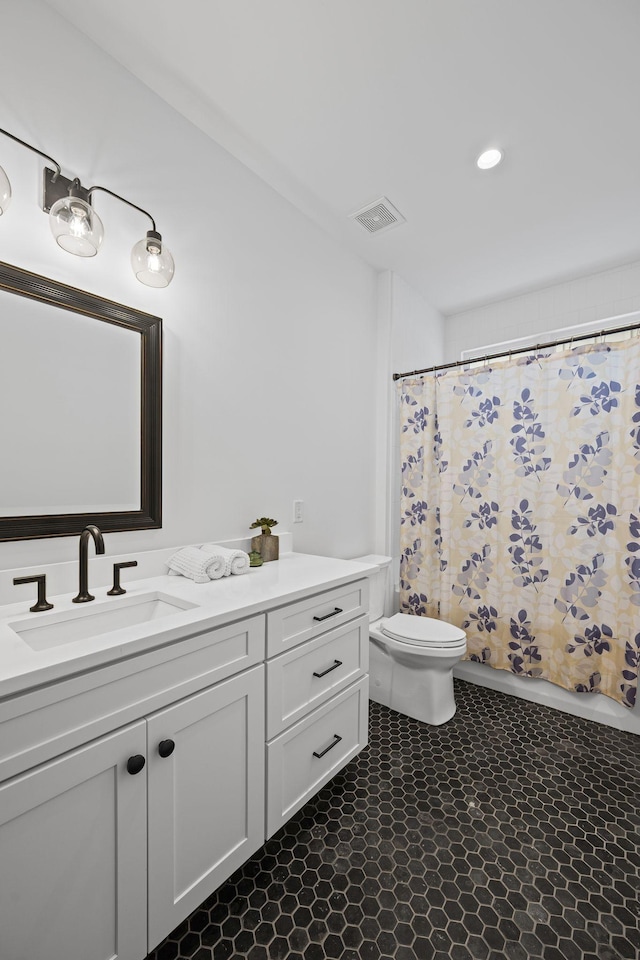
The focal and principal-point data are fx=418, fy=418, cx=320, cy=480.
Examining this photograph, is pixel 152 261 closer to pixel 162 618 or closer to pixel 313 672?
pixel 162 618

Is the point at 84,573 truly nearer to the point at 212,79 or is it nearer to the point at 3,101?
the point at 3,101

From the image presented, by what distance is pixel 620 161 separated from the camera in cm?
187

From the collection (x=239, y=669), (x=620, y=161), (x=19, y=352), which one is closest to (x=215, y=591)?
(x=239, y=669)

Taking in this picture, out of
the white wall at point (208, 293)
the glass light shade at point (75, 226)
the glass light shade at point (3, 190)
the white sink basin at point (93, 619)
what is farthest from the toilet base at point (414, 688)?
the glass light shade at point (3, 190)

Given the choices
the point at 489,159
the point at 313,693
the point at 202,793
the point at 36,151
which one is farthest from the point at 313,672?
the point at 489,159

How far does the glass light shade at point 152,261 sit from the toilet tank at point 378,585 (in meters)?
1.76

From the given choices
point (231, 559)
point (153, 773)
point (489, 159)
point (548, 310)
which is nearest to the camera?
point (153, 773)

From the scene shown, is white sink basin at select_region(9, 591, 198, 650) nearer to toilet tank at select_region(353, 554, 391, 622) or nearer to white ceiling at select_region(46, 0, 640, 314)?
toilet tank at select_region(353, 554, 391, 622)

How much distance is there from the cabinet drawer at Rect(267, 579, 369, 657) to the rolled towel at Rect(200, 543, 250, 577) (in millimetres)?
316

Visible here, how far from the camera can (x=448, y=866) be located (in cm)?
130

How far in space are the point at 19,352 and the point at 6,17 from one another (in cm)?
95

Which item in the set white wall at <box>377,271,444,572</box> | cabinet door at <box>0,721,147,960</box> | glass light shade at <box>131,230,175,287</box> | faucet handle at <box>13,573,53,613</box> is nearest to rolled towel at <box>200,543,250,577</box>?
faucet handle at <box>13,573,53,613</box>

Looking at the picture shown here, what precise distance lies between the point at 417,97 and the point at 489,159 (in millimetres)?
474

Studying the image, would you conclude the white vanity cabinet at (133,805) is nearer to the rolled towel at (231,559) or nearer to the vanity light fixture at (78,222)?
the rolled towel at (231,559)
